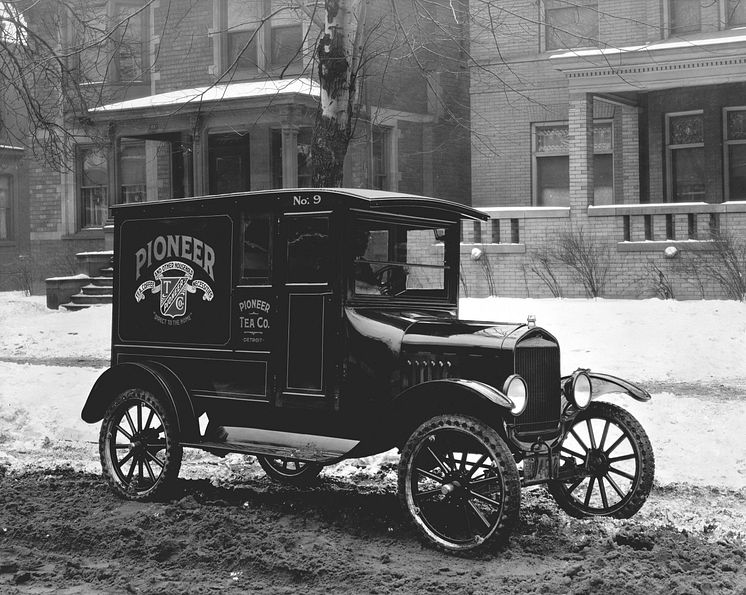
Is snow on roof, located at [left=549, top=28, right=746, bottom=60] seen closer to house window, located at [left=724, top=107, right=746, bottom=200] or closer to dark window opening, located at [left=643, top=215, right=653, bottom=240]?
house window, located at [left=724, top=107, right=746, bottom=200]

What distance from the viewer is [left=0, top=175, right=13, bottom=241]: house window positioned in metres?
33.8

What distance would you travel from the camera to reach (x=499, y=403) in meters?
6.29

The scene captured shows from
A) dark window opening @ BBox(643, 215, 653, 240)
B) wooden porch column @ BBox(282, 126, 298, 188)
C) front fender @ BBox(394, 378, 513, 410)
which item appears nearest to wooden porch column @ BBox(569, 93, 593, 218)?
dark window opening @ BBox(643, 215, 653, 240)

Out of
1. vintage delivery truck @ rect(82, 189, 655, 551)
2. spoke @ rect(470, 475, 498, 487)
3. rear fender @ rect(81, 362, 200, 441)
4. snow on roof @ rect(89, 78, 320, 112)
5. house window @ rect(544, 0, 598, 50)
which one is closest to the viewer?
spoke @ rect(470, 475, 498, 487)

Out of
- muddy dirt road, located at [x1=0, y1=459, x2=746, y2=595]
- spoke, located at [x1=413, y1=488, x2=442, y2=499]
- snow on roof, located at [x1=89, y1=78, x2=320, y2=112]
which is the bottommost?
muddy dirt road, located at [x1=0, y1=459, x2=746, y2=595]

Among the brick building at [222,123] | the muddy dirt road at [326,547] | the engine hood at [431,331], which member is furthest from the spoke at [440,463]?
the brick building at [222,123]

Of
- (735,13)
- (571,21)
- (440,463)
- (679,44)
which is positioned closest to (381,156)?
(571,21)

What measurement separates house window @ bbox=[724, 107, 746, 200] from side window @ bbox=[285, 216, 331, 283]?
16.1m

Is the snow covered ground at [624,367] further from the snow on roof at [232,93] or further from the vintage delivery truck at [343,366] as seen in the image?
the snow on roof at [232,93]

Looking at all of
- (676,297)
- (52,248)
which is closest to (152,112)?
(52,248)

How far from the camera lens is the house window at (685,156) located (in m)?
22.0

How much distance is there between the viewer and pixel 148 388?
8.01 metres

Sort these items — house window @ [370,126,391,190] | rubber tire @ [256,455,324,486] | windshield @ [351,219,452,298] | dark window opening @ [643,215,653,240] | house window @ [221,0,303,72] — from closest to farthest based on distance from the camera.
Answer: windshield @ [351,219,452,298] < rubber tire @ [256,455,324,486] < dark window opening @ [643,215,653,240] < house window @ [221,0,303,72] < house window @ [370,126,391,190]

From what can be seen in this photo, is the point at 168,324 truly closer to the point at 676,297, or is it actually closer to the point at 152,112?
the point at 676,297
